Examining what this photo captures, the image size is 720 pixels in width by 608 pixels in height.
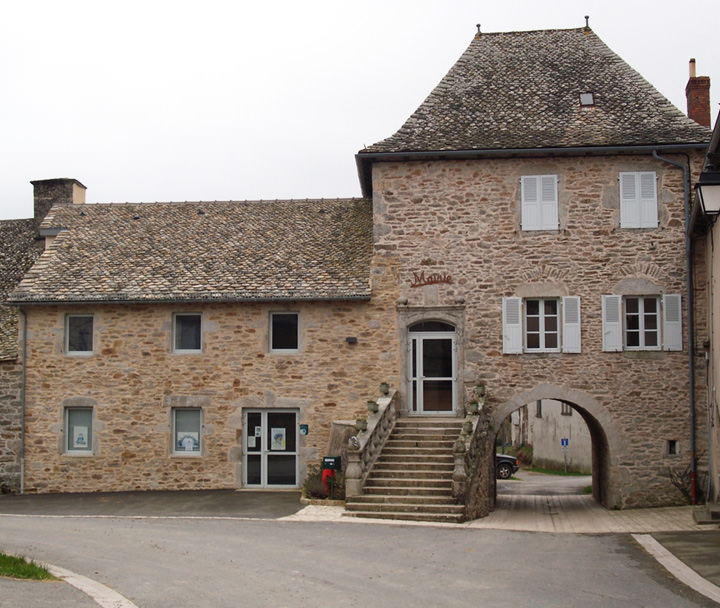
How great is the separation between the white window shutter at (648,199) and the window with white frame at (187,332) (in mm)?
9886

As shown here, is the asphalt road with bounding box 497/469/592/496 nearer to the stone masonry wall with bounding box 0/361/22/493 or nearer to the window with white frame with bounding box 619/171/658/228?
the window with white frame with bounding box 619/171/658/228

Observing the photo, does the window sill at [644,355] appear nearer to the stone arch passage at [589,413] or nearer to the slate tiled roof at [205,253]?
the stone arch passage at [589,413]

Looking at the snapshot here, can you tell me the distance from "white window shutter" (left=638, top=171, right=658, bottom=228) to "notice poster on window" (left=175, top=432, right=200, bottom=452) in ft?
35.0

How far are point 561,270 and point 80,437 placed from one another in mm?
11182

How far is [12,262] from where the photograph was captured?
23.8 m

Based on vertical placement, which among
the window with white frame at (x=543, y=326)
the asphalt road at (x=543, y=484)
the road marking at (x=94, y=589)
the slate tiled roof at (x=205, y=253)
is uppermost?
the slate tiled roof at (x=205, y=253)

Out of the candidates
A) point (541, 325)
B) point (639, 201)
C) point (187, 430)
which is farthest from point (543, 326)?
point (187, 430)

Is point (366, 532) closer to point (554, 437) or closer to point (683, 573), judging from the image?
point (683, 573)

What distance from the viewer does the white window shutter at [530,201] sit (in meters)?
19.6

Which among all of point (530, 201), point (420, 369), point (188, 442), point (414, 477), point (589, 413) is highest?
point (530, 201)

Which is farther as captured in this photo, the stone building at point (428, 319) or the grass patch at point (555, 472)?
the grass patch at point (555, 472)

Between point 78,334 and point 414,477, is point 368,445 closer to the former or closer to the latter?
point 414,477

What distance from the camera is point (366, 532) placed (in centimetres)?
1394

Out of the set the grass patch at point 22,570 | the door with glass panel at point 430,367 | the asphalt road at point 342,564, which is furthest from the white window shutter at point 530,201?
the grass patch at point 22,570
